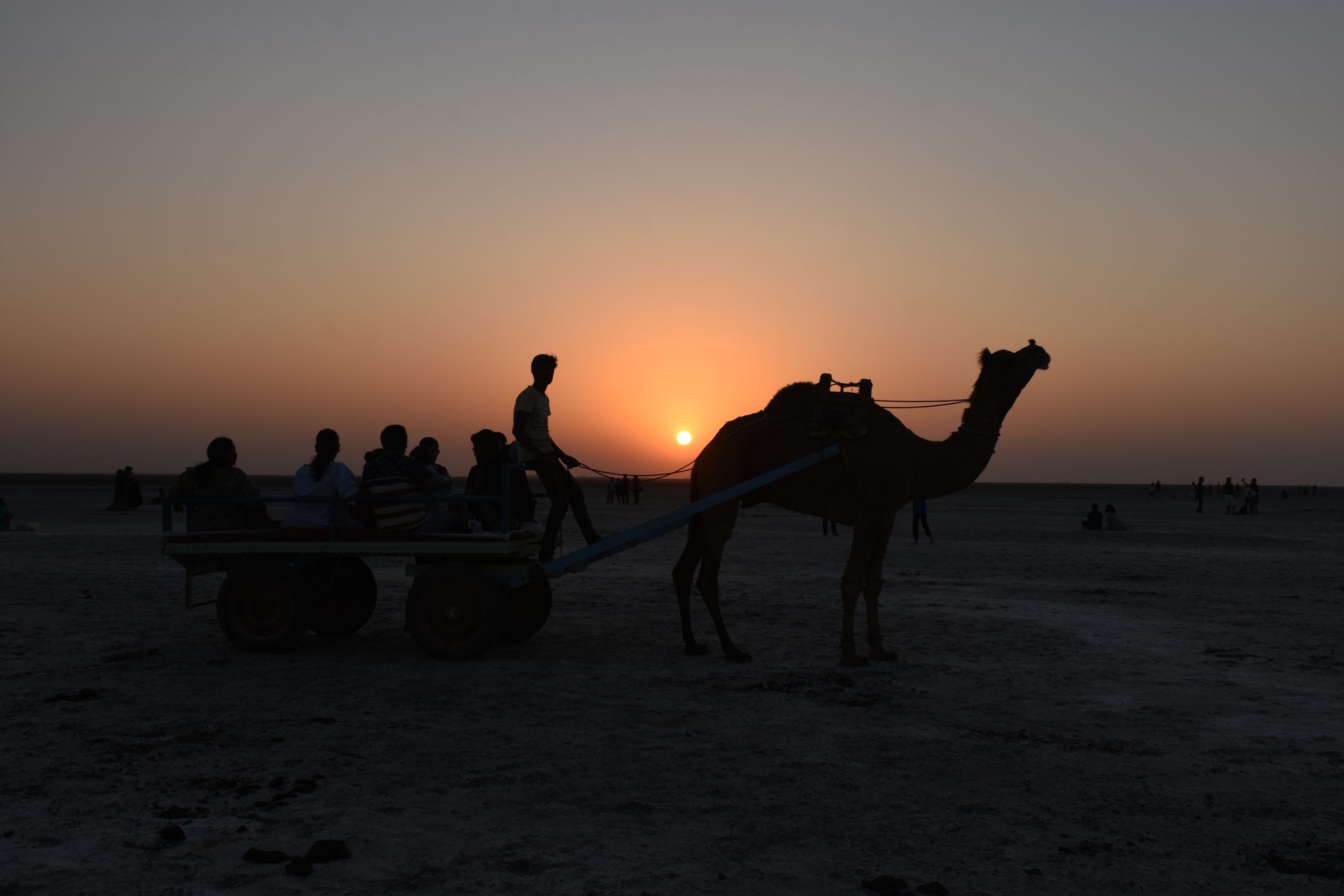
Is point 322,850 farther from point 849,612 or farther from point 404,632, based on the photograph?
point 404,632

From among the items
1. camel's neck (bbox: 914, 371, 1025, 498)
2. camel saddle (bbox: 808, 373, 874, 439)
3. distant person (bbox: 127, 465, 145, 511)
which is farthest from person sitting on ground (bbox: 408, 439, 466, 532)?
distant person (bbox: 127, 465, 145, 511)

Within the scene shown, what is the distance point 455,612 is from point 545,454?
68.2 inches

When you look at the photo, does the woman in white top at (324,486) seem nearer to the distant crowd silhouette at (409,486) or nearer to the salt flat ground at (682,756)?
the distant crowd silhouette at (409,486)

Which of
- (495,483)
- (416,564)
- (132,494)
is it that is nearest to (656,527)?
(495,483)

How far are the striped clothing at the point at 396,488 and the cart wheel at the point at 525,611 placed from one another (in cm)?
149

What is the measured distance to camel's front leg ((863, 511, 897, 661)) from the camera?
10.1 meters

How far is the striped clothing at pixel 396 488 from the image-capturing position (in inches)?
402

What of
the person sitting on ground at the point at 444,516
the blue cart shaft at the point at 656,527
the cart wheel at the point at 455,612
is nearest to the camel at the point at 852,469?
the blue cart shaft at the point at 656,527

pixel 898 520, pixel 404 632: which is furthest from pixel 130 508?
pixel 404 632

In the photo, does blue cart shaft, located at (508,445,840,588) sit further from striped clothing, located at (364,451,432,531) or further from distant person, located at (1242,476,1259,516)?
distant person, located at (1242,476,1259,516)

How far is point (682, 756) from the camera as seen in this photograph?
22.0 feet

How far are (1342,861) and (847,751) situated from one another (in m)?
2.76

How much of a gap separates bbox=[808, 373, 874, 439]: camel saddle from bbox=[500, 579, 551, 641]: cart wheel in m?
3.39

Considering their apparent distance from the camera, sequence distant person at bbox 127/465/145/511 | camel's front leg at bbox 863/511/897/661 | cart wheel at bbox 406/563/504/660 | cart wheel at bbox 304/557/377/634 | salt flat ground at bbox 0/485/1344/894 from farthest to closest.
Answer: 1. distant person at bbox 127/465/145/511
2. cart wheel at bbox 304/557/377/634
3. camel's front leg at bbox 863/511/897/661
4. cart wheel at bbox 406/563/504/660
5. salt flat ground at bbox 0/485/1344/894
